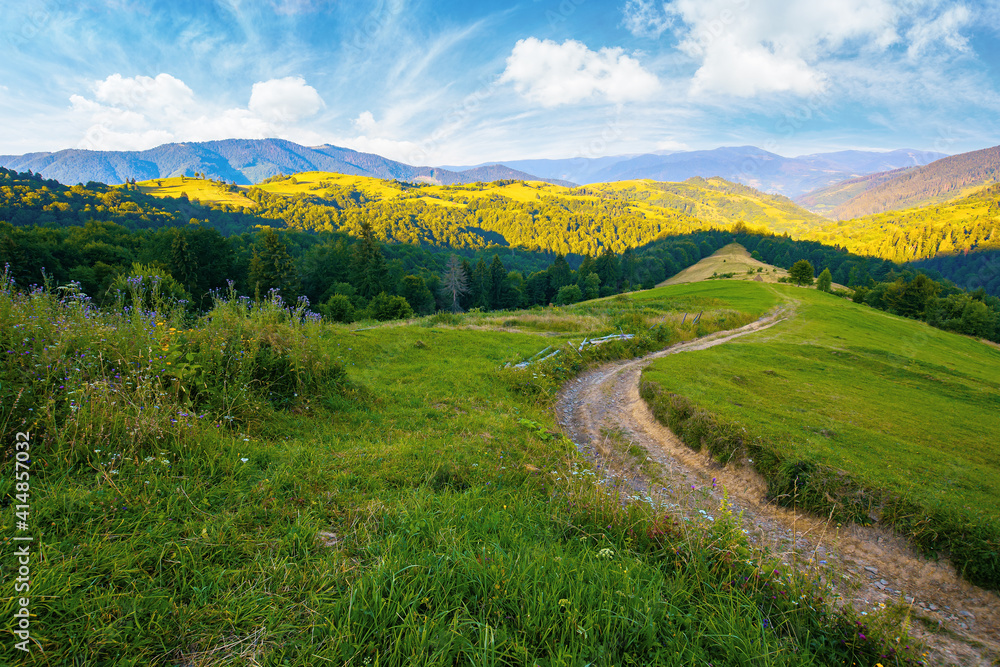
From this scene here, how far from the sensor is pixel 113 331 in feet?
18.8

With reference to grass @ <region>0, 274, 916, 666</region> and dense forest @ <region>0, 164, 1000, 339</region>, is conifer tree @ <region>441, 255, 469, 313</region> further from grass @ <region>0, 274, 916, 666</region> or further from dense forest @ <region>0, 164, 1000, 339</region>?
grass @ <region>0, 274, 916, 666</region>

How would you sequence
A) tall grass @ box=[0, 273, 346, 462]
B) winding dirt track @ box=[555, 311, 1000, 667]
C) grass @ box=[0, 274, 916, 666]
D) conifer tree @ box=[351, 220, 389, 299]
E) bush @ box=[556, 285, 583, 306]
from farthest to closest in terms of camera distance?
bush @ box=[556, 285, 583, 306] < conifer tree @ box=[351, 220, 389, 299] < winding dirt track @ box=[555, 311, 1000, 667] < tall grass @ box=[0, 273, 346, 462] < grass @ box=[0, 274, 916, 666]

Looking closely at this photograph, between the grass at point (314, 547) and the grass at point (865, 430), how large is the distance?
149 inches

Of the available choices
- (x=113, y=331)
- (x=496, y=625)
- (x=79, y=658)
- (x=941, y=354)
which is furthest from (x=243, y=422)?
(x=941, y=354)

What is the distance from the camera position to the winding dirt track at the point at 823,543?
498cm

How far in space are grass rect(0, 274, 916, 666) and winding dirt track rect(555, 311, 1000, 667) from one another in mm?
1270

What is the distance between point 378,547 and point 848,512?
857 cm

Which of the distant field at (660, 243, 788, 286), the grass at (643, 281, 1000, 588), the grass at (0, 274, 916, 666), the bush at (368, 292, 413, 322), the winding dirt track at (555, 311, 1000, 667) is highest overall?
the distant field at (660, 243, 788, 286)

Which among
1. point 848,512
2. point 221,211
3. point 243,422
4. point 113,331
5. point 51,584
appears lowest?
point 848,512

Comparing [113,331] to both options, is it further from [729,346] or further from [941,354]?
[941,354]

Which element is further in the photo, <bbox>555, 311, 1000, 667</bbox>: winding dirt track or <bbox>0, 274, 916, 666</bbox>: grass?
<bbox>555, 311, 1000, 667</bbox>: winding dirt track

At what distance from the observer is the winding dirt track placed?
16.4 ft

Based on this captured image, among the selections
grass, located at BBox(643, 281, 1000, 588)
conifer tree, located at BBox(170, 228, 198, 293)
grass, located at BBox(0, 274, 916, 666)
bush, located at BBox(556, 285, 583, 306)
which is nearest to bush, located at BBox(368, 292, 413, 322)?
conifer tree, located at BBox(170, 228, 198, 293)

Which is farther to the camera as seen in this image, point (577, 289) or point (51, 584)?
point (577, 289)
